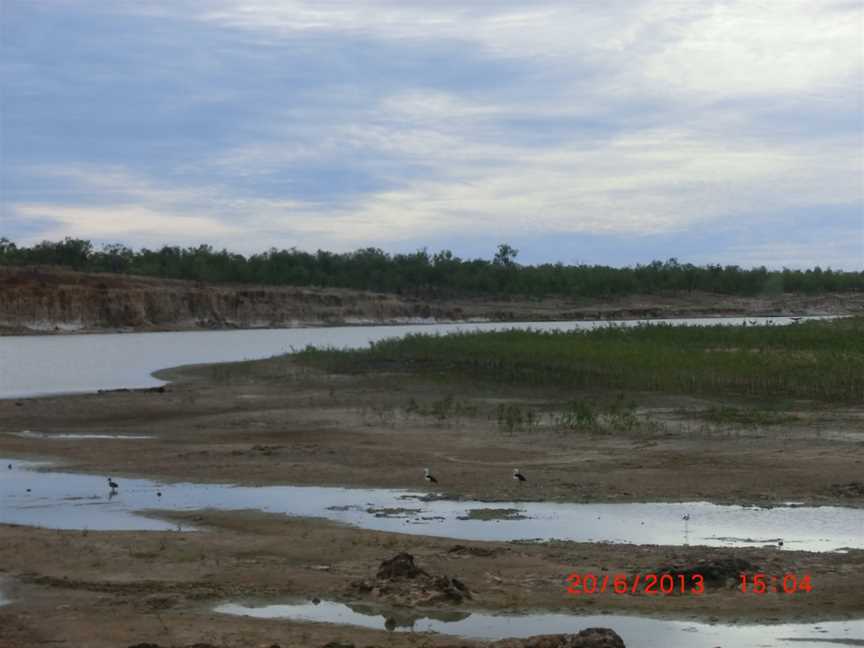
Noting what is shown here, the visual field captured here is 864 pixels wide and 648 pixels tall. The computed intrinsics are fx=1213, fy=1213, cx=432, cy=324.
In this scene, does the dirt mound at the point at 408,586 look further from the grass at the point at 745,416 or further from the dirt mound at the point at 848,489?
the grass at the point at 745,416

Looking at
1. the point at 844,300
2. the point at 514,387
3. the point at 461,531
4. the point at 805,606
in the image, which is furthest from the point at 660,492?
the point at 844,300

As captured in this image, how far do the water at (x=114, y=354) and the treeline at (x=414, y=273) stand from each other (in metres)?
31.8

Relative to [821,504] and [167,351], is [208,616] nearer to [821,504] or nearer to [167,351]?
[821,504]

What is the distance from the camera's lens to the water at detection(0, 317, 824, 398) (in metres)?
39.9

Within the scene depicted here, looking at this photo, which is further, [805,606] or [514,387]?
[514,387]

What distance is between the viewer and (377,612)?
10477 mm

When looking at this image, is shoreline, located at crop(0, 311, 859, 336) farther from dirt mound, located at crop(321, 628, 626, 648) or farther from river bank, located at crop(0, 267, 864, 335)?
dirt mound, located at crop(321, 628, 626, 648)

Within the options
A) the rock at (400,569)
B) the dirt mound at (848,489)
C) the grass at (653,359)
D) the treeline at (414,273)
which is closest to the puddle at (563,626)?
the rock at (400,569)

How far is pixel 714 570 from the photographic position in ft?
36.2

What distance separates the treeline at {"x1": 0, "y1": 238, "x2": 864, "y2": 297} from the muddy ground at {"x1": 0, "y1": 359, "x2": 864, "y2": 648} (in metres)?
88.2

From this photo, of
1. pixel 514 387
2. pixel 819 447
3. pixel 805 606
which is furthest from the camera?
pixel 514 387

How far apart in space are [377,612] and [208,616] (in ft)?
4.71

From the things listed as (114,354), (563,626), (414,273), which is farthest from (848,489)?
(414,273)

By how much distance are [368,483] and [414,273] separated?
112m
